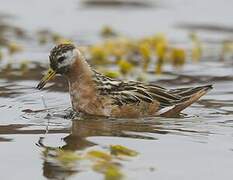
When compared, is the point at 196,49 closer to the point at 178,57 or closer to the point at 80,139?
the point at 178,57

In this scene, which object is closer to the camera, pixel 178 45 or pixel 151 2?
pixel 178 45

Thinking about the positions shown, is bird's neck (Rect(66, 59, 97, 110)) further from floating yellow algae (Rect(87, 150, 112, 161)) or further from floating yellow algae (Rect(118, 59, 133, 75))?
floating yellow algae (Rect(118, 59, 133, 75))

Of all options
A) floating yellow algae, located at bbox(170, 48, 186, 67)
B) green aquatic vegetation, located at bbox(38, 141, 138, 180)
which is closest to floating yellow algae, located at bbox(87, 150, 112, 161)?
green aquatic vegetation, located at bbox(38, 141, 138, 180)

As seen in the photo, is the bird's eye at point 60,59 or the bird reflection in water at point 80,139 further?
the bird's eye at point 60,59

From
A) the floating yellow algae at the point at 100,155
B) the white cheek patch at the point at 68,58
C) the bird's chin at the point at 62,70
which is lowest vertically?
the floating yellow algae at the point at 100,155

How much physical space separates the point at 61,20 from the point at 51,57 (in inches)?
381

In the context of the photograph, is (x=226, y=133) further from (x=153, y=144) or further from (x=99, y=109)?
(x=99, y=109)

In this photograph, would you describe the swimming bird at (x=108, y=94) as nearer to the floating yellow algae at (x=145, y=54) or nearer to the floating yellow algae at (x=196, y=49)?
the floating yellow algae at (x=145, y=54)

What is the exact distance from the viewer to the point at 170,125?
1252 centimetres

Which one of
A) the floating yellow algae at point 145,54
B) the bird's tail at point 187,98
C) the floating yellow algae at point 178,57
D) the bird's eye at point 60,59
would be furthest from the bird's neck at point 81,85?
the floating yellow algae at point 178,57

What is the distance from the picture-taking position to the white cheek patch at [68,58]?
43.2ft

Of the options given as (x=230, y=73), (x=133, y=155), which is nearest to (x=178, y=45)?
(x=230, y=73)

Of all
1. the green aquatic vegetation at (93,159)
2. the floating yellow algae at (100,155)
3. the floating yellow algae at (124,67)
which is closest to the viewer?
the green aquatic vegetation at (93,159)

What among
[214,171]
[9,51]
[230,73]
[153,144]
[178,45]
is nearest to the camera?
[214,171]
